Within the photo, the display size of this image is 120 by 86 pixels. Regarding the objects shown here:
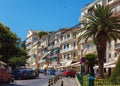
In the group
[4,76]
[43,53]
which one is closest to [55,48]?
[43,53]

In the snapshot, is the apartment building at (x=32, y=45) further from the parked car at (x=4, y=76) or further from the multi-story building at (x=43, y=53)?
the parked car at (x=4, y=76)

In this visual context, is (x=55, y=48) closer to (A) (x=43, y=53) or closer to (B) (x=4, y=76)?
(A) (x=43, y=53)

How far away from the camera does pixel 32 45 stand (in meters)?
161

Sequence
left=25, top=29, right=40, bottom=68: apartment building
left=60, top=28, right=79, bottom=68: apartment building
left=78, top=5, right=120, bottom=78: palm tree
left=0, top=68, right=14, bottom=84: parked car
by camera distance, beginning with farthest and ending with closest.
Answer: left=25, top=29, right=40, bottom=68: apartment building, left=60, top=28, right=79, bottom=68: apartment building, left=78, top=5, right=120, bottom=78: palm tree, left=0, top=68, right=14, bottom=84: parked car

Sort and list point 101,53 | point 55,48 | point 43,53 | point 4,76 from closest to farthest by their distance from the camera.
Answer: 1. point 4,76
2. point 101,53
3. point 55,48
4. point 43,53

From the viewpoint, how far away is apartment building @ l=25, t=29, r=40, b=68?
509ft

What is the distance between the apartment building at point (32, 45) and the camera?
155000mm

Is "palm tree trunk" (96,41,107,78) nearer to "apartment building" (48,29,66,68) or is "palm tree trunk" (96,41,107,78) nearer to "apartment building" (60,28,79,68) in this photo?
"apartment building" (60,28,79,68)

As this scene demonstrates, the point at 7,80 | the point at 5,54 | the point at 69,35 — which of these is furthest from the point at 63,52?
the point at 7,80

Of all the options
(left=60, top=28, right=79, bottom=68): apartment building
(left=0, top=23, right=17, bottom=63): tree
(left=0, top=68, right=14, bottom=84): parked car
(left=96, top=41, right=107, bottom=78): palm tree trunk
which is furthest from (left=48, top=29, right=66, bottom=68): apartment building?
(left=0, top=68, right=14, bottom=84): parked car

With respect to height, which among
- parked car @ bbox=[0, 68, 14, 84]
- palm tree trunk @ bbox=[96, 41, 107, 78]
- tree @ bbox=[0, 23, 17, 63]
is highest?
tree @ bbox=[0, 23, 17, 63]

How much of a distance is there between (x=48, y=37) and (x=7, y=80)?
88460 mm

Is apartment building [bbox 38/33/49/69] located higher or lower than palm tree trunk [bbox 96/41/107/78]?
higher

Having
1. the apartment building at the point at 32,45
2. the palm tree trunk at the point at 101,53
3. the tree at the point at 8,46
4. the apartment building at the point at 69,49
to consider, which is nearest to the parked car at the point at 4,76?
the palm tree trunk at the point at 101,53
